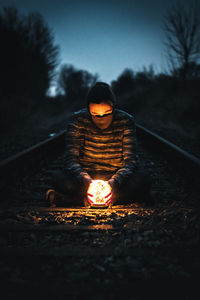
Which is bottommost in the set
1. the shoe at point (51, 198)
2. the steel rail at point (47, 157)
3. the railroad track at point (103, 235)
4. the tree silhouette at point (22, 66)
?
the railroad track at point (103, 235)

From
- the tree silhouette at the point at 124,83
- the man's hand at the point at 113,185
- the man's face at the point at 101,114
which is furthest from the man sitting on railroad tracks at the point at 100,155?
the tree silhouette at the point at 124,83

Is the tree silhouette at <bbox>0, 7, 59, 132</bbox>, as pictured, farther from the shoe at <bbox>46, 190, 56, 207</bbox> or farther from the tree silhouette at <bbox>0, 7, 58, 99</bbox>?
the shoe at <bbox>46, 190, 56, 207</bbox>

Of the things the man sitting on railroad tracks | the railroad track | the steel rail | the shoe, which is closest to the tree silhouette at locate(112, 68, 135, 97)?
the steel rail

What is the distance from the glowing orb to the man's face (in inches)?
30.1

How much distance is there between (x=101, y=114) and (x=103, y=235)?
1.35m

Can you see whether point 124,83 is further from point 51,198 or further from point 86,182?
point 86,182

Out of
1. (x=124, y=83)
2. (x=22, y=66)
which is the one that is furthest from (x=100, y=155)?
(x=124, y=83)

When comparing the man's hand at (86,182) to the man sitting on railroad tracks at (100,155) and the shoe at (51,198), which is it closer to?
the man sitting on railroad tracks at (100,155)

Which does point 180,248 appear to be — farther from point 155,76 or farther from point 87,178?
point 155,76

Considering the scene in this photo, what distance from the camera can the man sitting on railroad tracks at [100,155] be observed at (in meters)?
2.85

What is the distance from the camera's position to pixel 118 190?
109 inches

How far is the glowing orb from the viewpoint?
243 cm

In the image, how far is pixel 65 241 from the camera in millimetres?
1923

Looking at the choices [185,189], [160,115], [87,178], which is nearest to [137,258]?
[87,178]
